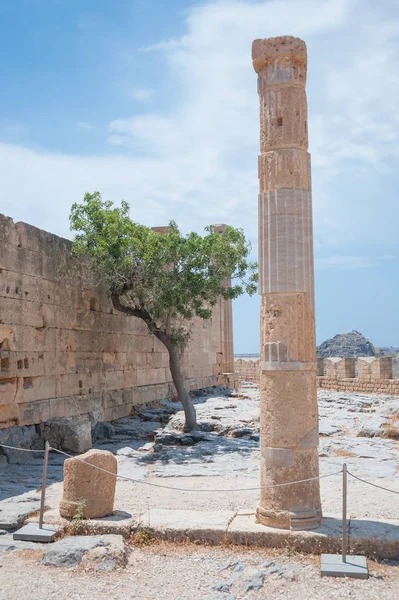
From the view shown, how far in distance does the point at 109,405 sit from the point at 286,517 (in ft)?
28.3

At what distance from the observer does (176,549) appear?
6.43 meters

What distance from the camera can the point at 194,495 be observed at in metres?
8.80

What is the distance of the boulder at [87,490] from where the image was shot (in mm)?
7041

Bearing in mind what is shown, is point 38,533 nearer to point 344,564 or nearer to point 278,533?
point 278,533

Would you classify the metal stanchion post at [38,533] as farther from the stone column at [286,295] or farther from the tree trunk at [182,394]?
the tree trunk at [182,394]

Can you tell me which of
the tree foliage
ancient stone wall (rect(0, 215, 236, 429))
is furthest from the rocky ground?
the tree foliage

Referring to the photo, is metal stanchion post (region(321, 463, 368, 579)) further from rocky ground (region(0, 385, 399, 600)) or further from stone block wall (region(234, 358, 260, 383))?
stone block wall (region(234, 358, 260, 383))

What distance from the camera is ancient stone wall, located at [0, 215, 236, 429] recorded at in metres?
11.0

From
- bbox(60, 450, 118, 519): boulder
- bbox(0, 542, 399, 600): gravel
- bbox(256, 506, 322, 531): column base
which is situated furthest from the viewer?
bbox(60, 450, 118, 519): boulder

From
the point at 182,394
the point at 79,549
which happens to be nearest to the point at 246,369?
the point at 182,394

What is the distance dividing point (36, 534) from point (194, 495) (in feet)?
8.99

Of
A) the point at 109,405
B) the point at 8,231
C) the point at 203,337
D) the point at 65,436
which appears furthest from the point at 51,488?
the point at 203,337

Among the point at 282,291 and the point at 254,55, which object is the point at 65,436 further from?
the point at 254,55

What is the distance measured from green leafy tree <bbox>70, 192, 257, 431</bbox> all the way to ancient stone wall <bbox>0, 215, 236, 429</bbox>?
29.4 inches
